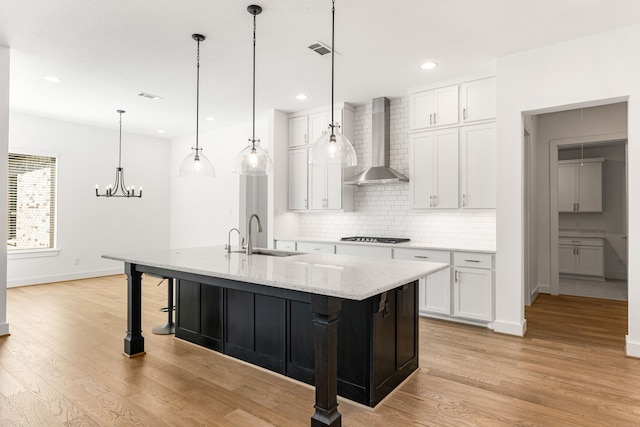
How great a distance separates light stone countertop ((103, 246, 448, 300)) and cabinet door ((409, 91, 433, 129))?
2475 mm

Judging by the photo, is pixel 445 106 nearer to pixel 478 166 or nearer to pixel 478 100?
pixel 478 100

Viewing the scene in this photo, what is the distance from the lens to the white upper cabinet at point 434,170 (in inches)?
186

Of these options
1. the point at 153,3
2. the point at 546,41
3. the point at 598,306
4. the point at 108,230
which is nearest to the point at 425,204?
the point at 546,41

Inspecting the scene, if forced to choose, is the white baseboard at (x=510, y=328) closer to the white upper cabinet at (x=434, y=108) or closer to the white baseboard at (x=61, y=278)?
the white upper cabinet at (x=434, y=108)

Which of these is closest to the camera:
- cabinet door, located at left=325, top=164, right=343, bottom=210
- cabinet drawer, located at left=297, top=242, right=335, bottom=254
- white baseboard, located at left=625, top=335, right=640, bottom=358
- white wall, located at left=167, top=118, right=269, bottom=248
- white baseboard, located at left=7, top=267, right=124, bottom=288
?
white baseboard, located at left=625, top=335, right=640, bottom=358

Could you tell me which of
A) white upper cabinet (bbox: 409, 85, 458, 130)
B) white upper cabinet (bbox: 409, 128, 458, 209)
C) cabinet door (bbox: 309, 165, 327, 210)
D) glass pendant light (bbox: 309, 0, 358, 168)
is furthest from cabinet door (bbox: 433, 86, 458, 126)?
glass pendant light (bbox: 309, 0, 358, 168)

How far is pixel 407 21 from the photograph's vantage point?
3355mm

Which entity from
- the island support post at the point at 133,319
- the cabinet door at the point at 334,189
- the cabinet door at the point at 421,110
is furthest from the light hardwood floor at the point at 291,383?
the cabinet door at the point at 421,110

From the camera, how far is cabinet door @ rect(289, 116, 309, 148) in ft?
20.1

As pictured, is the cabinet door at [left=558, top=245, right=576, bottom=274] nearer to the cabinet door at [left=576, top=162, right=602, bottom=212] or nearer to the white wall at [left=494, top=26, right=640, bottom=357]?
the cabinet door at [left=576, top=162, right=602, bottom=212]

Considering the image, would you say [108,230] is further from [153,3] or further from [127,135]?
[153,3]

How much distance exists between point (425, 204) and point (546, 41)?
2.16 metres

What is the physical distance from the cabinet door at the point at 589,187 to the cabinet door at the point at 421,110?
162 inches

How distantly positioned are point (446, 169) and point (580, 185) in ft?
13.4
